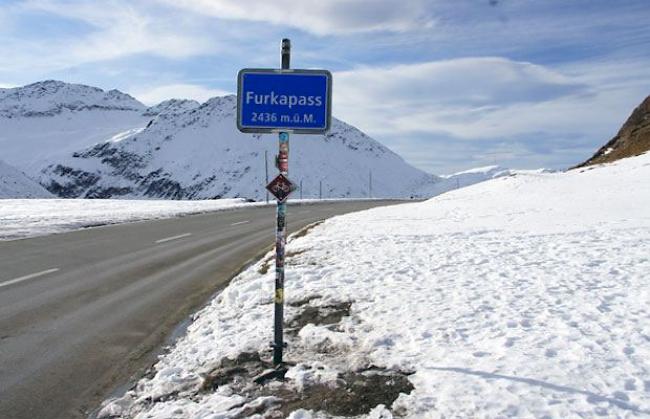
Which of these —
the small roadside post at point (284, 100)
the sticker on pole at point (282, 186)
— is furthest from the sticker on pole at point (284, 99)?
the sticker on pole at point (282, 186)

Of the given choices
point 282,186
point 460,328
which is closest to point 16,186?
point 282,186

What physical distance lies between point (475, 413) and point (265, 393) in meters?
1.93

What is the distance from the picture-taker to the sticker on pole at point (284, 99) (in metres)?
5.43

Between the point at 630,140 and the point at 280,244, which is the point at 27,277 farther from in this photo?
the point at 630,140

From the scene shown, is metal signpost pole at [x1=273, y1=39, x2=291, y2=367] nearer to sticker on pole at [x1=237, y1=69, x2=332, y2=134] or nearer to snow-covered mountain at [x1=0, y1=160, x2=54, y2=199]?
sticker on pole at [x1=237, y1=69, x2=332, y2=134]

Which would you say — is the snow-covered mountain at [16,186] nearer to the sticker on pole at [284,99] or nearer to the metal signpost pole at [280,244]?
the metal signpost pole at [280,244]

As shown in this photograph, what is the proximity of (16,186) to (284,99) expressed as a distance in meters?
118

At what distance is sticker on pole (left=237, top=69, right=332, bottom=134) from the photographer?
5.43m

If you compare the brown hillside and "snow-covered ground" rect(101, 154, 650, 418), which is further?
the brown hillside

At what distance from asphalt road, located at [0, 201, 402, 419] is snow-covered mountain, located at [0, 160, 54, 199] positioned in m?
97.1

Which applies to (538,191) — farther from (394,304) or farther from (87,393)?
(87,393)

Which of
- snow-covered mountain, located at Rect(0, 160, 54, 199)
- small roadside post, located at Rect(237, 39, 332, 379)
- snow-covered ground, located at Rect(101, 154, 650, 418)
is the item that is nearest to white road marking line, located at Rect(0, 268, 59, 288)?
snow-covered ground, located at Rect(101, 154, 650, 418)

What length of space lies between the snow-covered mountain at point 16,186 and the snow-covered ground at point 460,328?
105 metres

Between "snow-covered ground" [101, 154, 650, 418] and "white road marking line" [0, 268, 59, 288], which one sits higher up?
"snow-covered ground" [101, 154, 650, 418]
